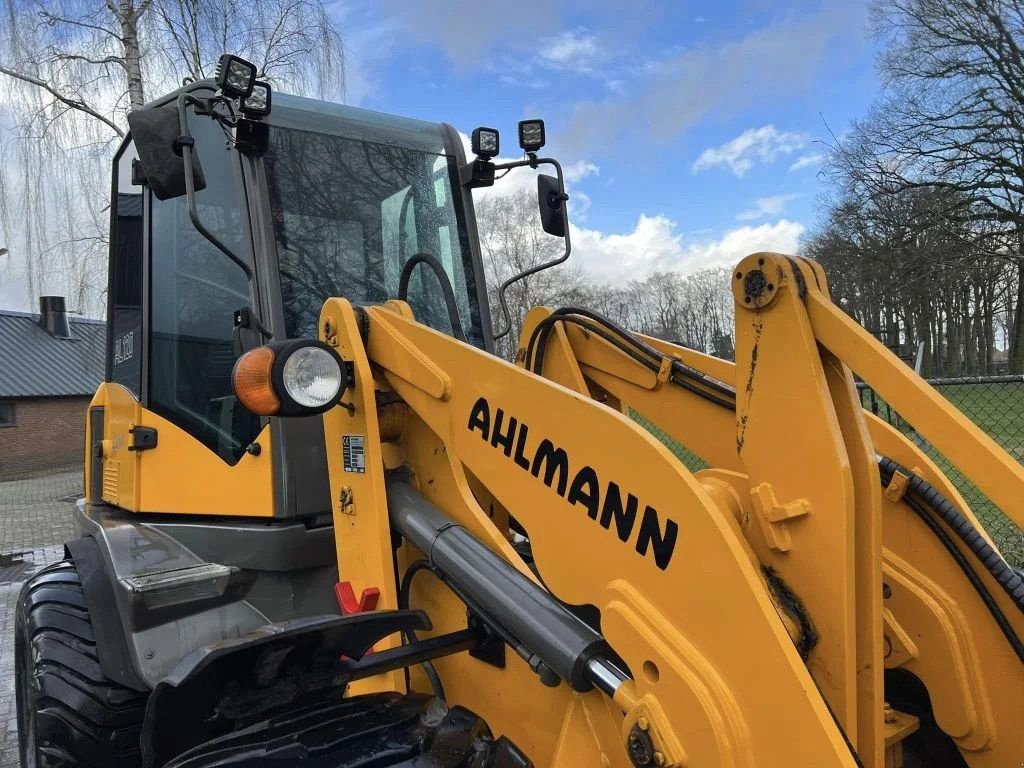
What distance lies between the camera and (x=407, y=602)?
2.07m

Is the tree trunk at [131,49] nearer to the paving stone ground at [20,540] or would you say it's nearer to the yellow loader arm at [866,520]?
the paving stone ground at [20,540]

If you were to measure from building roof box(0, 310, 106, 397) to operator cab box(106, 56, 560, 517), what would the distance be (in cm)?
2547

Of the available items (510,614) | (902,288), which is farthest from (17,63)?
(902,288)

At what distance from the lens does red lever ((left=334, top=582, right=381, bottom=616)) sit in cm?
202

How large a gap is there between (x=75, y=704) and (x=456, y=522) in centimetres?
146

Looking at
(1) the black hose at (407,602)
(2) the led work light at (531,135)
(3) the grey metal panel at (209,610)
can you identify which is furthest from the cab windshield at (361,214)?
(1) the black hose at (407,602)

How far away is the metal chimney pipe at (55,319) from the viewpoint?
29438 millimetres

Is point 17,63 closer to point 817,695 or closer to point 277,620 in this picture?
A: point 277,620

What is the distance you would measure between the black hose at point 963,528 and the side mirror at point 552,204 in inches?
68.0

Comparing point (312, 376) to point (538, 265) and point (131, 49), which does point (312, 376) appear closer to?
point (538, 265)

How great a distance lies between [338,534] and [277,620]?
0.39 m

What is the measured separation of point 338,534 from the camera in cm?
217

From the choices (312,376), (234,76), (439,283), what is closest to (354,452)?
(312,376)

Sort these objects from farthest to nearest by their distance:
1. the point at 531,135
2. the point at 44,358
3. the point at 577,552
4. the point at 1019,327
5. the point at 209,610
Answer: the point at 44,358 < the point at 1019,327 < the point at 531,135 < the point at 209,610 < the point at 577,552
